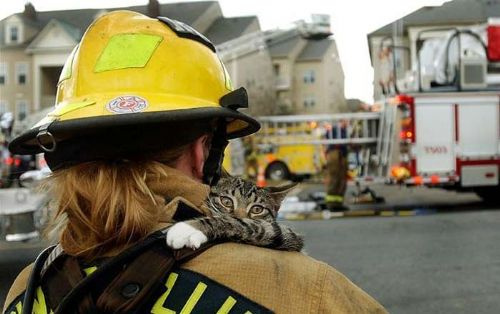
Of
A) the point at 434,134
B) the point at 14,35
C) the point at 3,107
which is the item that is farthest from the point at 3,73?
the point at 434,134

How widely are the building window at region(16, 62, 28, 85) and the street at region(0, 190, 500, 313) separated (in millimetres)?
17949

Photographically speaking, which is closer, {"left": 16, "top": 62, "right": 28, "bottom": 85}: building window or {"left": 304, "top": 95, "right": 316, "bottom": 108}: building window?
{"left": 16, "top": 62, "right": 28, "bottom": 85}: building window

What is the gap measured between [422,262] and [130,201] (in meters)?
6.70

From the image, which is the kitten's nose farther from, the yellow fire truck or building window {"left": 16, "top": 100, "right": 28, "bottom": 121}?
building window {"left": 16, "top": 100, "right": 28, "bottom": 121}

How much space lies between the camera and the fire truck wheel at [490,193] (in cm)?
1436

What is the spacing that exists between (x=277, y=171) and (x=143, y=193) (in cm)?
2065

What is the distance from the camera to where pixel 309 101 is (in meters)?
56.7

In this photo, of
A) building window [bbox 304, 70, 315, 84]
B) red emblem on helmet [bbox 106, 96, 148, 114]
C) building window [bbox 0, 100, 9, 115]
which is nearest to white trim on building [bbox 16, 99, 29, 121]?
building window [bbox 0, 100, 9, 115]

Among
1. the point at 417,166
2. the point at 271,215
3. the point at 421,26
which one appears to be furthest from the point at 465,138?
the point at 271,215

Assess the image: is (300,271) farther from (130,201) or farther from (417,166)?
(417,166)

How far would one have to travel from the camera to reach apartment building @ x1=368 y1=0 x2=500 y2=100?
538 inches

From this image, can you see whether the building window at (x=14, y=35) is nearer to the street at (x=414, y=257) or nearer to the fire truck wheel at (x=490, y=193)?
the street at (x=414, y=257)

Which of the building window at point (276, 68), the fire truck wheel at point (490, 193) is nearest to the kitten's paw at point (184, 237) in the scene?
the fire truck wheel at point (490, 193)

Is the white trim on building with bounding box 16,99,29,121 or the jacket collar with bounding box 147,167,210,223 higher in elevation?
the white trim on building with bounding box 16,99,29,121
